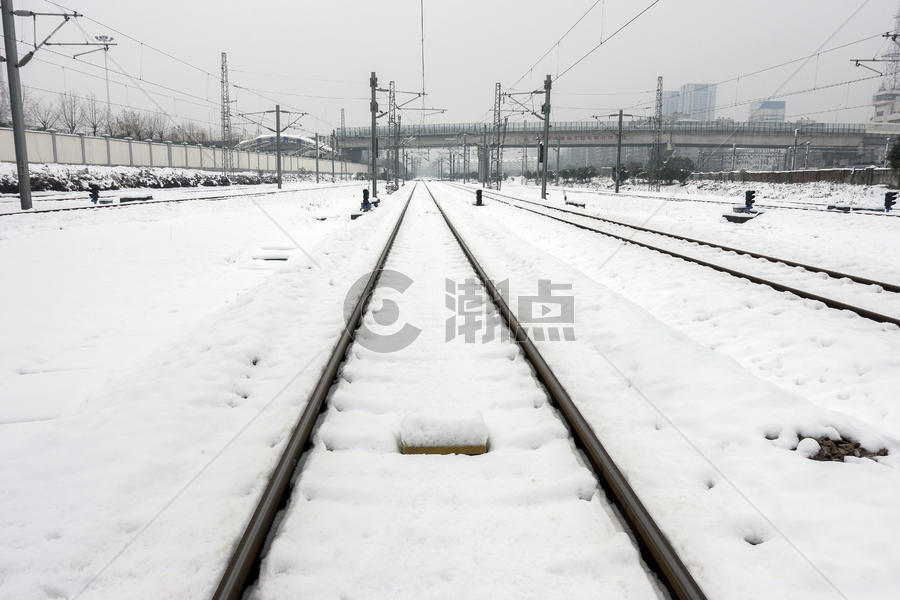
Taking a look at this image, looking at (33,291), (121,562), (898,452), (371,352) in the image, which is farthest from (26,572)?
(33,291)

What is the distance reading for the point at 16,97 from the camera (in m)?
20.5

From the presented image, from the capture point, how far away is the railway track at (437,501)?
2.56 meters

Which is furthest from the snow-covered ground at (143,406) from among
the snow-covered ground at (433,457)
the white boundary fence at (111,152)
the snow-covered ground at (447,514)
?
→ the white boundary fence at (111,152)

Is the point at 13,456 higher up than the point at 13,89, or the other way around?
the point at 13,89

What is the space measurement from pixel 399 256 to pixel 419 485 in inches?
377

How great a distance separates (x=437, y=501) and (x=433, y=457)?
52 cm

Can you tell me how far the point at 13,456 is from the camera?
12.4 feet

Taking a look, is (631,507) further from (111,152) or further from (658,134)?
(111,152)

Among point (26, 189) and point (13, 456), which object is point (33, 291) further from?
point (26, 189)

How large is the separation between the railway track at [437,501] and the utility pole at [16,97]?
21605 millimetres

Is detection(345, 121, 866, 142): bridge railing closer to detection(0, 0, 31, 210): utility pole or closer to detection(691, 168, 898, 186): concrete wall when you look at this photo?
detection(691, 168, 898, 186): concrete wall

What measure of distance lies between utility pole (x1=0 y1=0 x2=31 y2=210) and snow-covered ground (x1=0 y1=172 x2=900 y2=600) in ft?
49.0

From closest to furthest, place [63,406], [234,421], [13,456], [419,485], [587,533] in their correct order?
[587,533], [419,485], [13,456], [234,421], [63,406]

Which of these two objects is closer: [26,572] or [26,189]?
[26,572]
